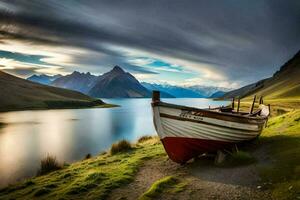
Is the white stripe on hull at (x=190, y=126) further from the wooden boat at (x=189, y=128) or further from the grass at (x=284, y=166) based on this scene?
the grass at (x=284, y=166)

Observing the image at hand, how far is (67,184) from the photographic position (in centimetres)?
1515

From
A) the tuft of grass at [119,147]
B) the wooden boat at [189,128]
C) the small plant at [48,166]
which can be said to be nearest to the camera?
the wooden boat at [189,128]

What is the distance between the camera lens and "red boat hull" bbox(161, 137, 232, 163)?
649 inches

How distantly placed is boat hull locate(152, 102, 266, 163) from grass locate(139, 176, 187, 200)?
116 inches

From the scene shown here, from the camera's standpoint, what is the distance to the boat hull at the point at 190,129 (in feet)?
53.2

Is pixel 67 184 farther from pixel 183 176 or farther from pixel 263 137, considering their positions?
pixel 263 137

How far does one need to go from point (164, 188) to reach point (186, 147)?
4364 millimetres

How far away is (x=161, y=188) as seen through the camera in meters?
12.6

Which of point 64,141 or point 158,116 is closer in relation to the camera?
point 158,116

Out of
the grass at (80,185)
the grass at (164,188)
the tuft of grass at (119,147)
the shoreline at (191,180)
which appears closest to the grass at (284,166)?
the shoreline at (191,180)

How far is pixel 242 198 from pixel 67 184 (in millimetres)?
9328

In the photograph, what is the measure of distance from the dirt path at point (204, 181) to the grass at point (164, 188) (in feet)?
0.98

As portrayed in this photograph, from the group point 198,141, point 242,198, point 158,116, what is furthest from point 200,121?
point 242,198

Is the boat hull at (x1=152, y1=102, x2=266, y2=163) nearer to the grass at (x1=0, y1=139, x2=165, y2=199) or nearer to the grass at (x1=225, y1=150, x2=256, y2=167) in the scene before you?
the grass at (x1=225, y1=150, x2=256, y2=167)
